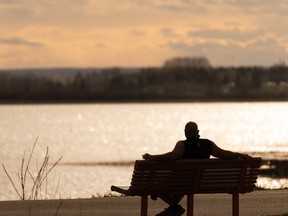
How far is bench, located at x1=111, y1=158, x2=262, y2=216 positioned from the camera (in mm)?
11711

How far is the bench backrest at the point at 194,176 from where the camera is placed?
38.4ft

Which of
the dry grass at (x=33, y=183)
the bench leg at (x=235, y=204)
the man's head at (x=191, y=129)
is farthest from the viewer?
the dry grass at (x=33, y=183)

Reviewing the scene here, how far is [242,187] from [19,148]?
7951cm

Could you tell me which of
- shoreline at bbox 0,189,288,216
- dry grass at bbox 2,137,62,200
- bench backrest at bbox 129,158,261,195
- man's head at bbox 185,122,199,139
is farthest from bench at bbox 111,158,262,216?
dry grass at bbox 2,137,62,200

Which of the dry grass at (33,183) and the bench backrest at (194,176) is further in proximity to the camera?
the dry grass at (33,183)

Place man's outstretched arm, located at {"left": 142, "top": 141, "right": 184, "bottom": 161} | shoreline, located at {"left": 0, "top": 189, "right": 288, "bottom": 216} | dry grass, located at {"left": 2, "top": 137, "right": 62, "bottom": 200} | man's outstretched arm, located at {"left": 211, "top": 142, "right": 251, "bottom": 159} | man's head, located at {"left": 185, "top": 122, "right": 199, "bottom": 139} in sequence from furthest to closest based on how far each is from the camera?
dry grass, located at {"left": 2, "top": 137, "right": 62, "bottom": 200}
shoreline, located at {"left": 0, "top": 189, "right": 288, "bottom": 216}
man's outstretched arm, located at {"left": 211, "top": 142, "right": 251, "bottom": 159}
man's head, located at {"left": 185, "top": 122, "right": 199, "bottom": 139}
man's outstretched arm, located at {"left": 142, "top": 141, "right": 184, "bottom": 161}

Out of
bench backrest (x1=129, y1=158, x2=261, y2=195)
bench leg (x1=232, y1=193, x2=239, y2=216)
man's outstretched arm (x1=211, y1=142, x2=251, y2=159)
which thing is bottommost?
bench leg (x1=232, y1=193, x2=239, y2=216)

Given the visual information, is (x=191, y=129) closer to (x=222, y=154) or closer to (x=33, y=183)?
(x=222, y=154)

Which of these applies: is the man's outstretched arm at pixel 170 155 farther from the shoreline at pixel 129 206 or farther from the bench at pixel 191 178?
the shoreline at pixel 129 206

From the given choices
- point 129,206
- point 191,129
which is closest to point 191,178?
point 191,129

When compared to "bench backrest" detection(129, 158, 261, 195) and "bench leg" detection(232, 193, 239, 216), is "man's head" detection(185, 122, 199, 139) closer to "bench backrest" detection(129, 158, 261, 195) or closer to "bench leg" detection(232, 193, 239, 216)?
"bench backrest" detection(129, 158, 261, 195)

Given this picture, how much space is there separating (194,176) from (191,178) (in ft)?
0.15

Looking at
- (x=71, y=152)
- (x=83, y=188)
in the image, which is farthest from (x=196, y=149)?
(x=71, y=152)

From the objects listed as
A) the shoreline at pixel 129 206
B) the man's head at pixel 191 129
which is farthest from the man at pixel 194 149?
the shoreline at pixel 129 206
